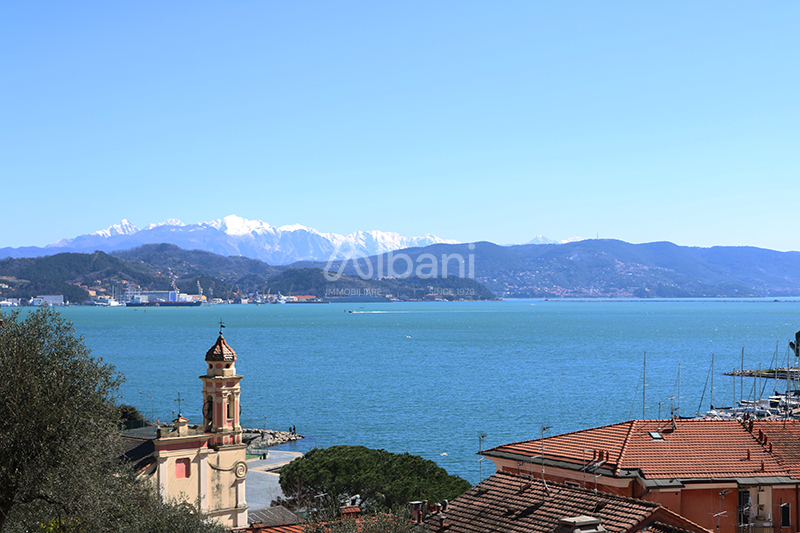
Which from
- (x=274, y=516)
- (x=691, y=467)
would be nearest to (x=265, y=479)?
(x=274, y=516)

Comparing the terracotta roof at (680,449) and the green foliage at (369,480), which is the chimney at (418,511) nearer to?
the terracotta roof at (680,449)

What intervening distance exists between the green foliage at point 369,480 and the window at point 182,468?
16.7 ft

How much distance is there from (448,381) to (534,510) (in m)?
80.5

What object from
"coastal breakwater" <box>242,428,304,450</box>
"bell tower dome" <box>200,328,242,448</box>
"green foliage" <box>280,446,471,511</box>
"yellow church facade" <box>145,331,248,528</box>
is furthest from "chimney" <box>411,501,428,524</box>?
"coastal breakwater" <box>242,428,304,450</box>

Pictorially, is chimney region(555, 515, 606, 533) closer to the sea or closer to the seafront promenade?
the sea

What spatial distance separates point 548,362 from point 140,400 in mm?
59186

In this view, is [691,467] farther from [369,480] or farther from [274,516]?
[274,516]

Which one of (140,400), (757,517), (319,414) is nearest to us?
(757,517)

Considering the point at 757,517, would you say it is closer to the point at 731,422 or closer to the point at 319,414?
the point at 731,422

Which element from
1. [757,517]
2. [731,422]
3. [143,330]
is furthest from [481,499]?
[143,330]

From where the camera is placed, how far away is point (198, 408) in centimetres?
7194

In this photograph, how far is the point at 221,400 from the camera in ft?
79.8

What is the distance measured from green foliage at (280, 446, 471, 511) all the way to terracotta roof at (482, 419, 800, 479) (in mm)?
9191

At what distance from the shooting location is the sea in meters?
60.7
